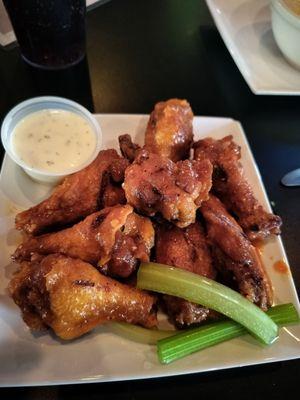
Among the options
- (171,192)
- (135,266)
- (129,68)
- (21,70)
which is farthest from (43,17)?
(135,266)

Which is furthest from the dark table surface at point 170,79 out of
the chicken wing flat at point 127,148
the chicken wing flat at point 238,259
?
the chicken wing flat at point 127,148

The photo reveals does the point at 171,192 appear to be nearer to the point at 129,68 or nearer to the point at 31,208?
the point at 31,208

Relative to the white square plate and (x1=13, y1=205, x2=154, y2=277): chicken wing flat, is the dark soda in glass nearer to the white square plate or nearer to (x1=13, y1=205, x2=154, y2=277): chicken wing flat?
the white square plate

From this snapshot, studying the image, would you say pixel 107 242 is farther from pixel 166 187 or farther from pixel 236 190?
pixel 236 190

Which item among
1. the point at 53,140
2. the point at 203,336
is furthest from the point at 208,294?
the point at 53,140

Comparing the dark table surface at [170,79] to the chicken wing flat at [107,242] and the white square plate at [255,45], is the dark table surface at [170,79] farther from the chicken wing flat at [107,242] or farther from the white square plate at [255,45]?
the chicken wing flat at [107,242]

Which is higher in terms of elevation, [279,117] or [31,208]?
[31,208]
